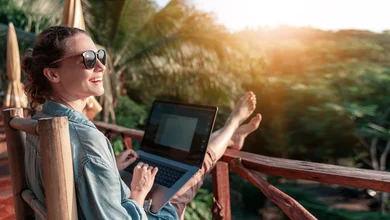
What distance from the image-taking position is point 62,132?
2.51 feet

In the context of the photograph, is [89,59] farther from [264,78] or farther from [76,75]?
[264,78]

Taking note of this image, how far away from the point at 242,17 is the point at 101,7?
423cm

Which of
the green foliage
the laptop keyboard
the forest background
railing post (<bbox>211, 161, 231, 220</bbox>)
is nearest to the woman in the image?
the laptop keyboard

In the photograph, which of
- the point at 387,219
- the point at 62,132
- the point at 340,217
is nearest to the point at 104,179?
the point at 62,132

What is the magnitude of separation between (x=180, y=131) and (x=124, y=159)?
0.98 ft

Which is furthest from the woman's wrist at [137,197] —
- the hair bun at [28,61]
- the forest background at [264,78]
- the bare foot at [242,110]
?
the forest background at [264,78]

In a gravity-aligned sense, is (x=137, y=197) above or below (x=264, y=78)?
above

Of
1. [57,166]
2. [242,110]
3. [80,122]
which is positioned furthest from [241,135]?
[57,166]

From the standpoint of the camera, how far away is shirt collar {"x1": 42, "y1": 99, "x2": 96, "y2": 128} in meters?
0.96

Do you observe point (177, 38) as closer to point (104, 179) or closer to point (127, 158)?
point (127, 158)

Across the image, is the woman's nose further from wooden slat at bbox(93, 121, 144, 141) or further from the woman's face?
wooden slat at bbox(93, 121, 144, 141)

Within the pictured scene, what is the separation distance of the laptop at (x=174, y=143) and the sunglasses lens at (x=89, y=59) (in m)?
0.56

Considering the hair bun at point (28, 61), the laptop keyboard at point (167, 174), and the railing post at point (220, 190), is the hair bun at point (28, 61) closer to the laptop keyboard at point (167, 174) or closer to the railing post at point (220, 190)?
the laptop keyboard at point (167, 174)

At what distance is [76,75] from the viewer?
1021 mm
